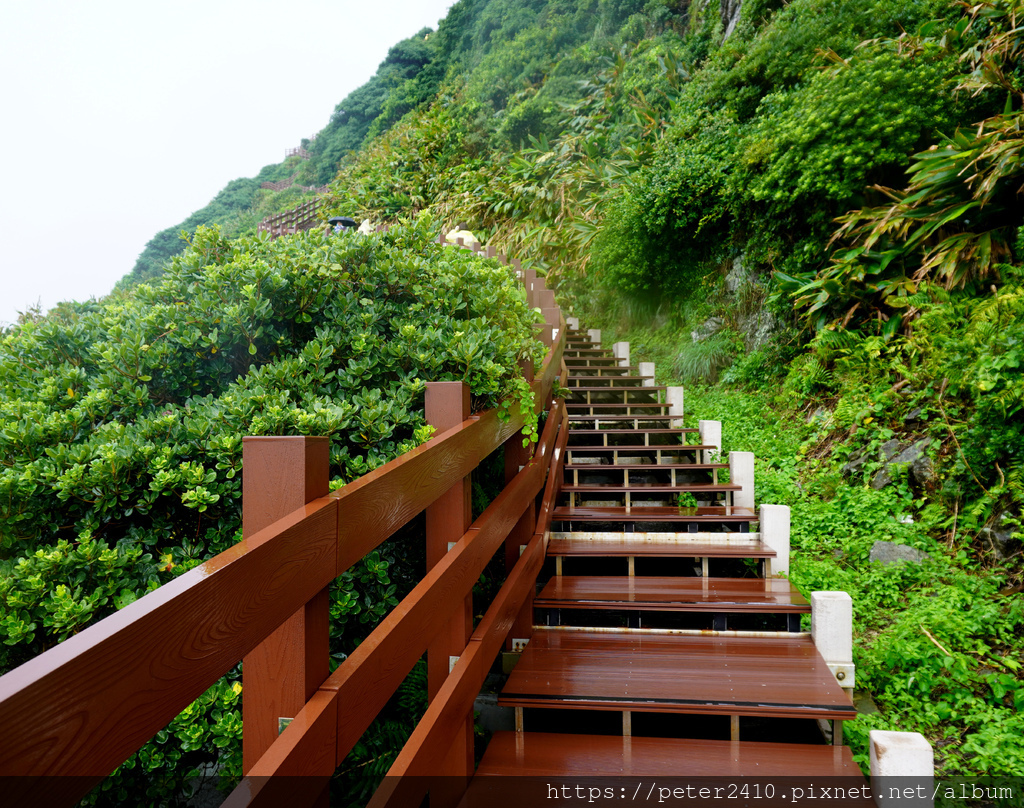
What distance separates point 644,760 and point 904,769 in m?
0.83

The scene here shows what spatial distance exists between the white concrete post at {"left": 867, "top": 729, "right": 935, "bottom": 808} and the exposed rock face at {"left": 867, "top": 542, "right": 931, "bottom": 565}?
239 cm

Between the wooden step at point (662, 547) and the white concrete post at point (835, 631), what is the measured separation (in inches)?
32.8

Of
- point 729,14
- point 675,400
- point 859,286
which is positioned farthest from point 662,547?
point 729,14

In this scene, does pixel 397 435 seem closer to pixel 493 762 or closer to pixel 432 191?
pixel 493 762

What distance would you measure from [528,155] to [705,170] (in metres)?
6.74

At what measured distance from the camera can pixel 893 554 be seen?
3.98 metres

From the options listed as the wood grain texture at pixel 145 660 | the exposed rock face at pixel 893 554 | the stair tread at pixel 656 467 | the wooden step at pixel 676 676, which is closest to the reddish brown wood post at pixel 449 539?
the wooden step at pixel 676 676

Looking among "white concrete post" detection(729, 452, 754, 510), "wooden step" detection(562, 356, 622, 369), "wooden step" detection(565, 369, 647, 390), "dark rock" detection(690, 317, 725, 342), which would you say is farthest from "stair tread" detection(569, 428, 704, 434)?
"dark rock" detection(690, 317, 725, 342)

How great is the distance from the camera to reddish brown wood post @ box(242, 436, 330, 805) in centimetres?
113

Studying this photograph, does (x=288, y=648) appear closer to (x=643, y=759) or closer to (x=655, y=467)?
(x=643, y=759)

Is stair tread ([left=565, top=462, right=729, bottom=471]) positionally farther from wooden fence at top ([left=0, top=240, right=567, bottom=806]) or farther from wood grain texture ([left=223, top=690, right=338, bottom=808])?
wood grain texture ([left=223, top=690, right=338, bottom=808])

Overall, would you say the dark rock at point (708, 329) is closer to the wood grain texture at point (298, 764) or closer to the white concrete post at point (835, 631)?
the white concrete post at point (835, 631)

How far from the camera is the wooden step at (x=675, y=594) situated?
9.87 feet

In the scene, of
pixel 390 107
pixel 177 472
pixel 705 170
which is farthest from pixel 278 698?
pixel 390 107
